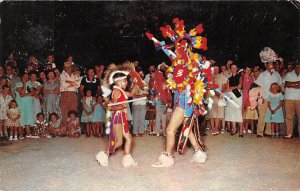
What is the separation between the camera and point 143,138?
912 cm

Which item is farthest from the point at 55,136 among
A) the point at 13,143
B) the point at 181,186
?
the point at 181,186

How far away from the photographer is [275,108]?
9148mm

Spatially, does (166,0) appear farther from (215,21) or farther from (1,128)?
(1,128)

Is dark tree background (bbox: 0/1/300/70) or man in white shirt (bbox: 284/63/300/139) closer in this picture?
man in white shirt (bbox: 284/63/300/139)

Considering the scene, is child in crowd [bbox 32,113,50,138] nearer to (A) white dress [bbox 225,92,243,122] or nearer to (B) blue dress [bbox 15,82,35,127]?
(B) blue dress [bbox 15,82,35,127]

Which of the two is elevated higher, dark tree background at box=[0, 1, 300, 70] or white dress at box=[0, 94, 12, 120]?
dark tree background at box=[0, 1, 300, 70]

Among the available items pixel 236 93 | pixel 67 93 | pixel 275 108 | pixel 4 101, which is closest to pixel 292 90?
pixel 275 108

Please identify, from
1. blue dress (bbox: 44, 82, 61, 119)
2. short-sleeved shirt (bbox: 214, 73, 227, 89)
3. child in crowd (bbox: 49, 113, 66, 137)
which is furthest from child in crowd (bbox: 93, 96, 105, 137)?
short-sleeved shirt (bbox: 214, 73, 227, 89)

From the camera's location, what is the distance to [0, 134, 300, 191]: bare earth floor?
5059 millimetres

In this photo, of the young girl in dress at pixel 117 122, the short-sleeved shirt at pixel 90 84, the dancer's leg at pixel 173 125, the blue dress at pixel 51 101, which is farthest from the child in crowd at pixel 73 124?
the dancer's leg at pixel 173 125

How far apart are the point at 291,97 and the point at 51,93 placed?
239 inches

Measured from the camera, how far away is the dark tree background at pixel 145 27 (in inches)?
563

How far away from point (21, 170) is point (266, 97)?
6.13 meters

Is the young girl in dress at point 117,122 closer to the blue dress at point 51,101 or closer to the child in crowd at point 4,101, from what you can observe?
the blue dress at point 51,101
